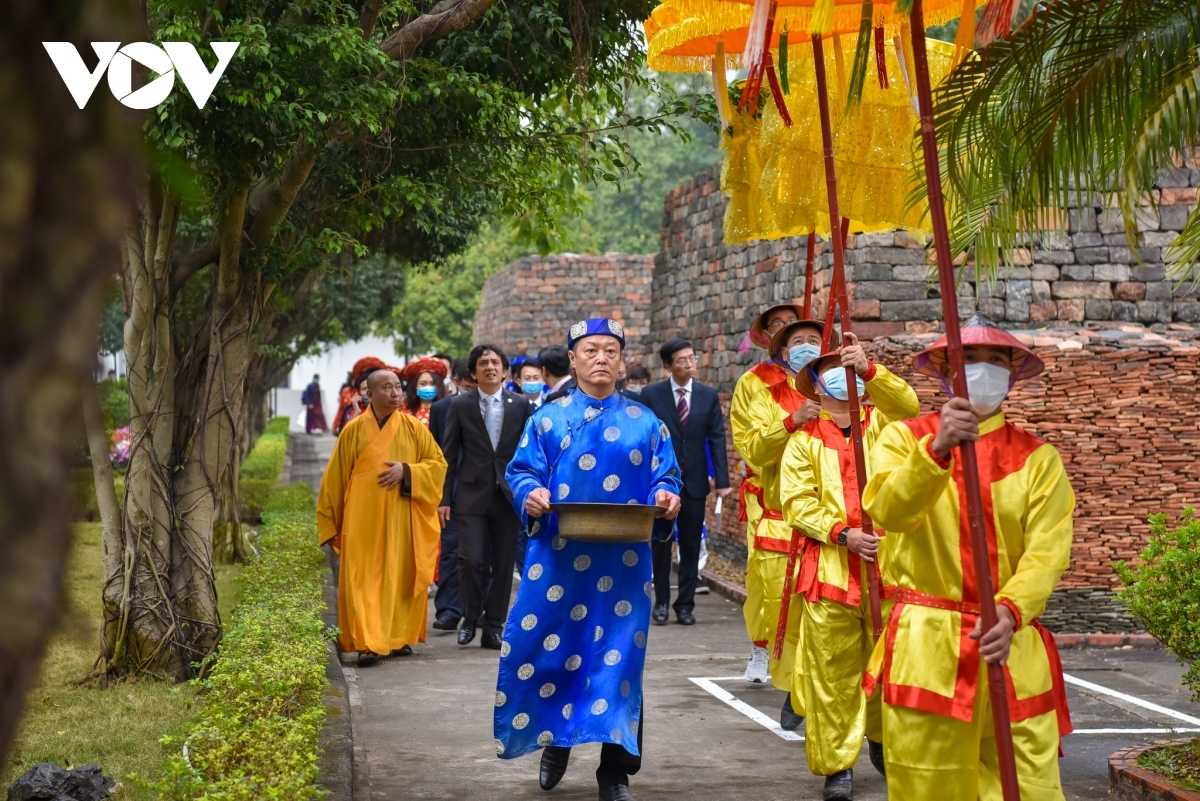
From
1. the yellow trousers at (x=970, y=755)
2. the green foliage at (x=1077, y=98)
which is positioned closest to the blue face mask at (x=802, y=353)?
the green foliage at (x=1077, y=98)

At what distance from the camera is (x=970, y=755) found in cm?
431

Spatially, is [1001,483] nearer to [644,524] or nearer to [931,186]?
[931,186]

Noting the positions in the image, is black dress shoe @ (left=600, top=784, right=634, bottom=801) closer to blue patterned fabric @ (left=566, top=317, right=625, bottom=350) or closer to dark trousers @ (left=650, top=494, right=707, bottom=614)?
blue patterned fabric @ (left=566, top=317, right=625, bottom=350)

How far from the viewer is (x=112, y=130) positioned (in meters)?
1.26

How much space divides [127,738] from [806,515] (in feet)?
10.9

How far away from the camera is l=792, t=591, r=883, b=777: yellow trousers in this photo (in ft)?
19.6

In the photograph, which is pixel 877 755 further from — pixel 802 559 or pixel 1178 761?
pixel 1178 761

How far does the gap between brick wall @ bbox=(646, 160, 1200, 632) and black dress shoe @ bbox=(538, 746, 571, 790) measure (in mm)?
4029

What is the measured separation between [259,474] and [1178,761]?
60.4 feet

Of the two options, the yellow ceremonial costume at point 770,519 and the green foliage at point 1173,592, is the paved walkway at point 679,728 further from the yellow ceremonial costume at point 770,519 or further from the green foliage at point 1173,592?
the green foliage at point 1173,592

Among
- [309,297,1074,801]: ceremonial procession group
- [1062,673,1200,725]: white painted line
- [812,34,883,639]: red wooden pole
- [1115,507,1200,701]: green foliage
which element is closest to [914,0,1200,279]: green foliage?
[812,34,883,639]: red wooden pole

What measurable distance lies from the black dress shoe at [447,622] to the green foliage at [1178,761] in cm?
633

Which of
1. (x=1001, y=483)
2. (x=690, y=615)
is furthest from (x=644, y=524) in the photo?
(x=690, y=615)

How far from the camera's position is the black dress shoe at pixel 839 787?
19.5 feet
